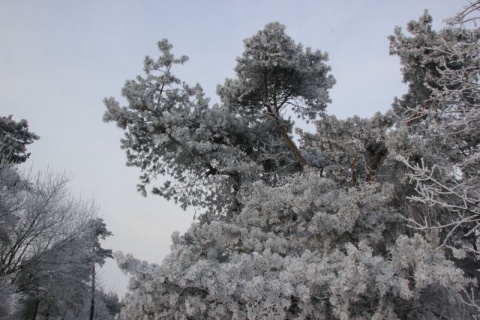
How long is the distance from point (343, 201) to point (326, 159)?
5.52m

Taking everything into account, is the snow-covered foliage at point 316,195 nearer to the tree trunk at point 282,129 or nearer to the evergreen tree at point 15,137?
the tree trunk at point 282,129

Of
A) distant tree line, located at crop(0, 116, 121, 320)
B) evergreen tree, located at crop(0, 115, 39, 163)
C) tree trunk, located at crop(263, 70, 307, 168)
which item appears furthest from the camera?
evergreen tree, located at crop(0, 115, 39, 163)

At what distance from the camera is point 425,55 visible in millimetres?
10578

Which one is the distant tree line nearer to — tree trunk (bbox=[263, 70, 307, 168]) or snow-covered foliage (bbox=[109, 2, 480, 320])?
snow-covered foliage (bbox=[109, 2, 480, 320])

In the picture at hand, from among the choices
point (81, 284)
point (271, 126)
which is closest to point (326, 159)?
point (271, 126)

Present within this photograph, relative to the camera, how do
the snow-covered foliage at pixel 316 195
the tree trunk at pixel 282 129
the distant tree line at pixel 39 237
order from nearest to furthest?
1. the snow-covered foliage at pixel 316 195
2. the tree trunk at pixel 282 129
3. the distant tree line at pixel 39 237

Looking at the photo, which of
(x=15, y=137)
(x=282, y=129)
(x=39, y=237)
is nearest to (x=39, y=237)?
(x=39, y=237)

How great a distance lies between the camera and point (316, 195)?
27.6 ft

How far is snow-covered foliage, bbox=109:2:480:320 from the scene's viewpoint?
16.7ft

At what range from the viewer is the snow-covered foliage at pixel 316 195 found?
5090 millimetres

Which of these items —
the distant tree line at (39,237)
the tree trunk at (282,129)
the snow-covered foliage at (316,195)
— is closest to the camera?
the snow-covered foliage at (316,195)

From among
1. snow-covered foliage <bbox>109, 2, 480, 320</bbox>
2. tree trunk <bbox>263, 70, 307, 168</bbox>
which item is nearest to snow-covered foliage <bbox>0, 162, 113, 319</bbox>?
snow-covered foliage <bbox>109, 2, 480, 320</bbox>

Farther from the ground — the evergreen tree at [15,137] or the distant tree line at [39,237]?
the evergreen tree at [15,137]

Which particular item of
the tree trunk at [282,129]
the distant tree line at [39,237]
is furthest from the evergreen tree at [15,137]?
the tree trunk at [282,129]
